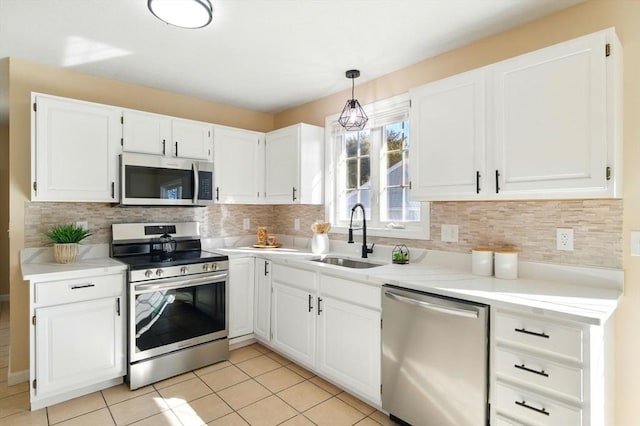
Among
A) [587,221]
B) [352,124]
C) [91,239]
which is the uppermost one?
[352,124]

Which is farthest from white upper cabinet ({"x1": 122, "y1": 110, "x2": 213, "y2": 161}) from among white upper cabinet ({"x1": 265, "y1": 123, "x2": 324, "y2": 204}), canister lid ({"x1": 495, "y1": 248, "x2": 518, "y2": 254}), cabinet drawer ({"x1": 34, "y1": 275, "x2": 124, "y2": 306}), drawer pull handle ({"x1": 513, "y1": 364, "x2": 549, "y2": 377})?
drawer pull handle ({"x1": 513, "y1": 364, "x2": 549, "y2": 377})

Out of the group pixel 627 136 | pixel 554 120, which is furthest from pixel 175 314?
pixel 627 136

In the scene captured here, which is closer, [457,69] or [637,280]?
[637,280]

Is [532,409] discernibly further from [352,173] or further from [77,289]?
[77,289]

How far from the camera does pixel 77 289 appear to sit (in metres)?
2.36

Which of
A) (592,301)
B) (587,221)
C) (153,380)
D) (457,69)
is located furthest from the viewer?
(153,380)

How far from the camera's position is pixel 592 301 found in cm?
157

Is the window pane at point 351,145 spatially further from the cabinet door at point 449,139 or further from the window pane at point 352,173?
the cabinet door at point 449,139

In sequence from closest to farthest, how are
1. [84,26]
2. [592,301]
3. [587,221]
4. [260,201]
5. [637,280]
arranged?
1. [592,301]
2. [637,280]
3. [587,221]
4. [84,26]
5. [260,201]

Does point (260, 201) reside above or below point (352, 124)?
below

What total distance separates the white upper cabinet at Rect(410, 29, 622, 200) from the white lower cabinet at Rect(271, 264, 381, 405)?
86 cm

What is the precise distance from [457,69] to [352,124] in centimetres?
87

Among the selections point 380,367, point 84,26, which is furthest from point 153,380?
point 84,26

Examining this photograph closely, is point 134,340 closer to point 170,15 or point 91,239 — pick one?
point 91,239
